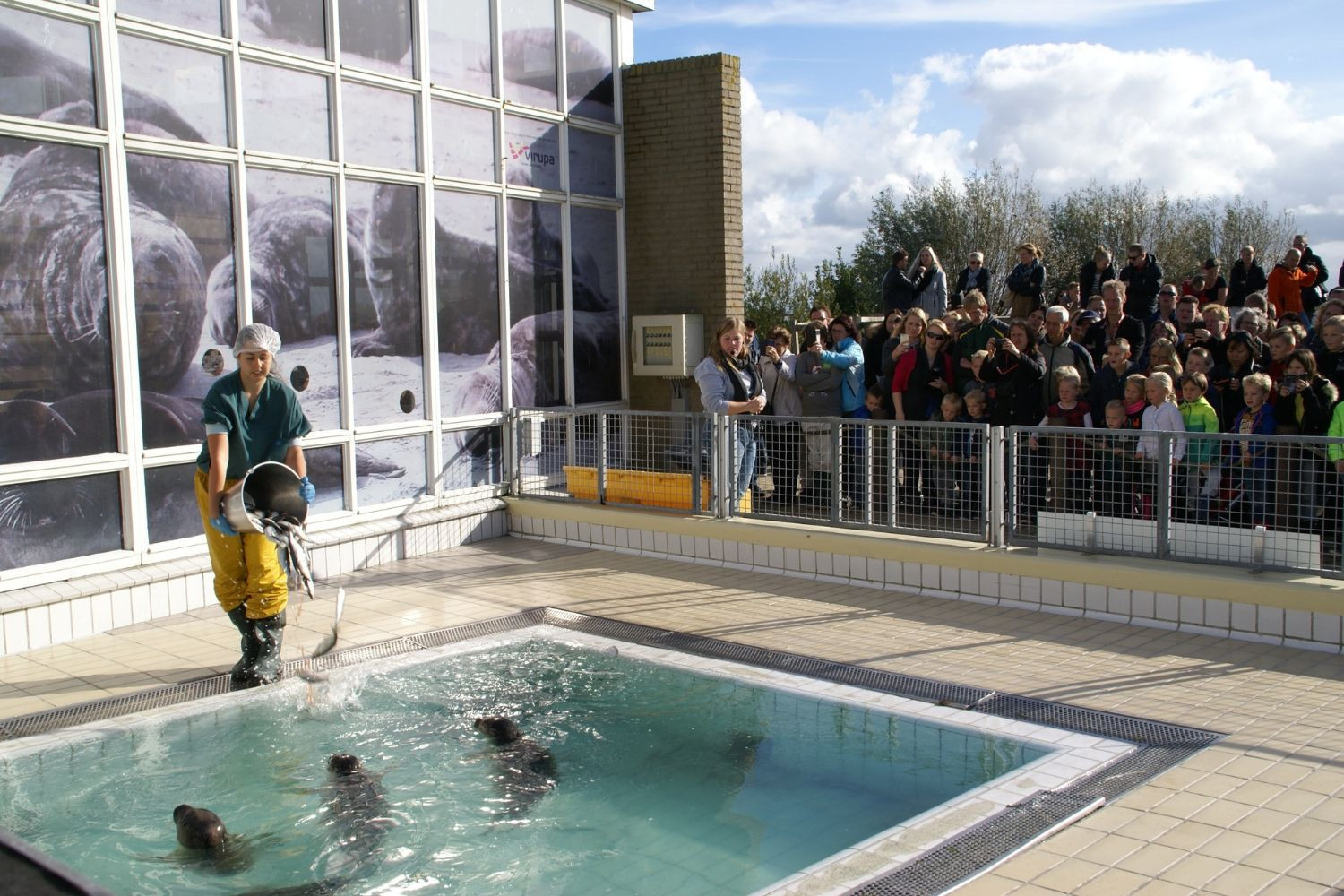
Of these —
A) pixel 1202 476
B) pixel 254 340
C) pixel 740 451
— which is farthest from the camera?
pixel 740 451

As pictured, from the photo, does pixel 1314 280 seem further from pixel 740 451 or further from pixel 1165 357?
pixel 740 451

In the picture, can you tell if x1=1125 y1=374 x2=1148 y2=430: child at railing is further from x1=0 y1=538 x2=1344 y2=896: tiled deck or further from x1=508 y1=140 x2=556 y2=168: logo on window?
x1=508 y1=140 x2=556 y2=168: logo on window

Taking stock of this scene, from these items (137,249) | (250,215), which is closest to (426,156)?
(250,215)

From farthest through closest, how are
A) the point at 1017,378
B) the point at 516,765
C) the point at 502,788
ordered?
1. the point at 1017,378
2. the point at 516,765
3. the point at 502,788

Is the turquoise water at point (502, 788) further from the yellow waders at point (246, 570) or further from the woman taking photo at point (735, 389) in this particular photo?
the woman taking photo at point (735, 389)

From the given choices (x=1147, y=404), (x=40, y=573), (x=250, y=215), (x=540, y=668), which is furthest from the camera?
(x=250, y=215)

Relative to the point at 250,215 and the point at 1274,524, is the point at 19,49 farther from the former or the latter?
the point at 1274,524

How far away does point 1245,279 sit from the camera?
13.1m

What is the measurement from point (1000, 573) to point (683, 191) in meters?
5.91

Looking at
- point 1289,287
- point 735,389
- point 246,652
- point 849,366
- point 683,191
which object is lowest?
point 246,652

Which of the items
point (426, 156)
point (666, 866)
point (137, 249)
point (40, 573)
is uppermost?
point (426, 156)

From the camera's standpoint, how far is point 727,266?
12.5m

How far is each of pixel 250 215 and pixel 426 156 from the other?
2.06 m

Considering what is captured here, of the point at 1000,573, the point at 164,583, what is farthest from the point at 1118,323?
the point at 164,583
